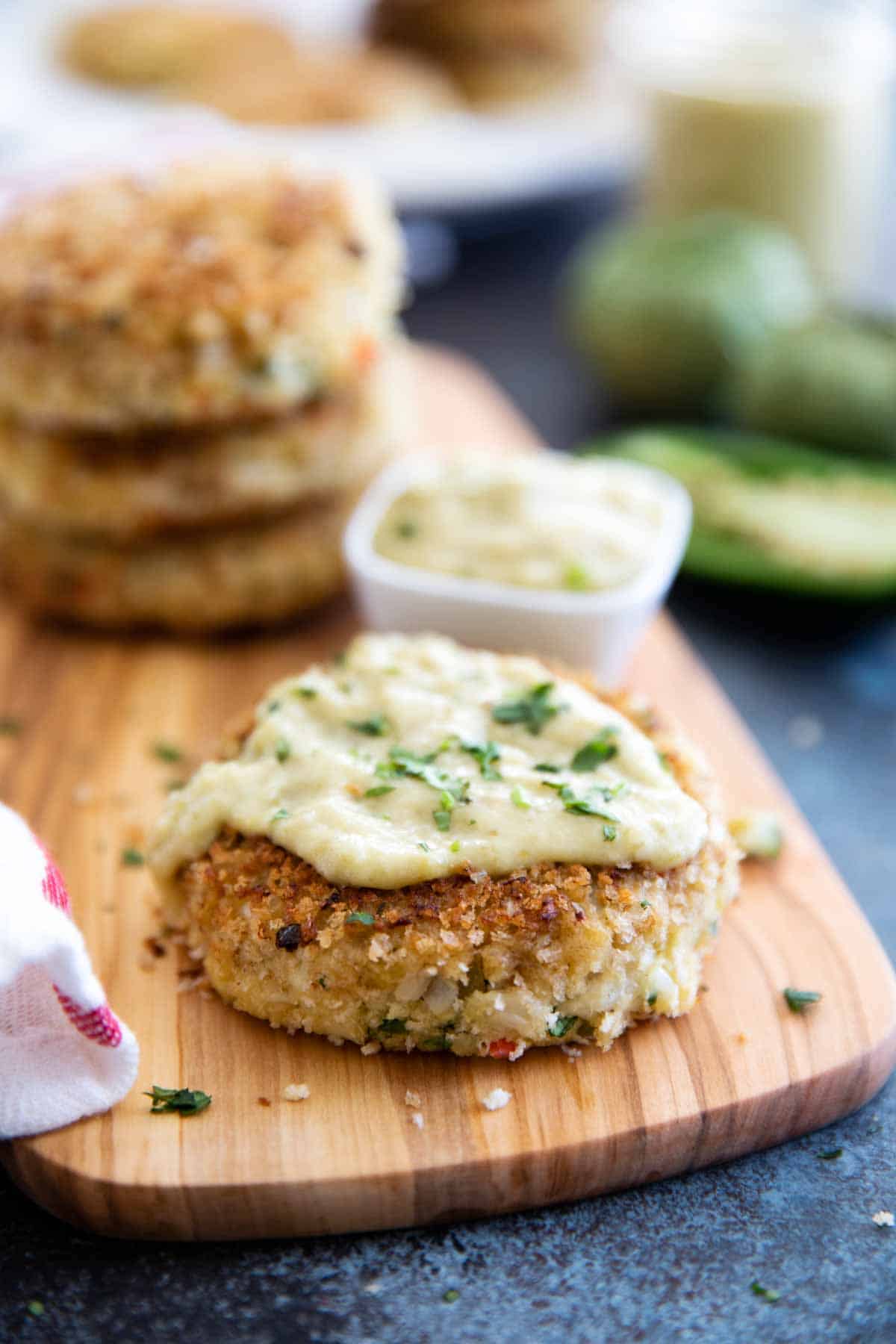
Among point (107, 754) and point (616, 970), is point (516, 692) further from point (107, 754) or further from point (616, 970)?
point (107, 754)

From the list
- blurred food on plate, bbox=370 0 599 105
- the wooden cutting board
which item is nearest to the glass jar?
blurred food on plate, bbox=370 0 599 105

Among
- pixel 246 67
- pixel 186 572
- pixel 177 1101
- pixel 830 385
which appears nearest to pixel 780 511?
pixel 830 385

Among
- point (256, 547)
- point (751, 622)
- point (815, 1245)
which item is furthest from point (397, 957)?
point (751, 622)

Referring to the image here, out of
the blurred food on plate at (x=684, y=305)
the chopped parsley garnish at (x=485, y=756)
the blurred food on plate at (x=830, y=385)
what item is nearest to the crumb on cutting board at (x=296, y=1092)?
the chopped parsley garnish at (x=485, y=756)

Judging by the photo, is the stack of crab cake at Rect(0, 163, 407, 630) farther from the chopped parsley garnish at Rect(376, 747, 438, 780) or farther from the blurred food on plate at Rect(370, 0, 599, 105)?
the blurred food on plate at Rect(370, 0, 599, 105)

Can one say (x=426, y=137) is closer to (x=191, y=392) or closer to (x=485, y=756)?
(x=191, y=392)

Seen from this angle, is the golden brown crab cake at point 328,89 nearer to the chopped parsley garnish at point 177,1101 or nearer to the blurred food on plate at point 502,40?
the blurred food on plate at point 502,40
